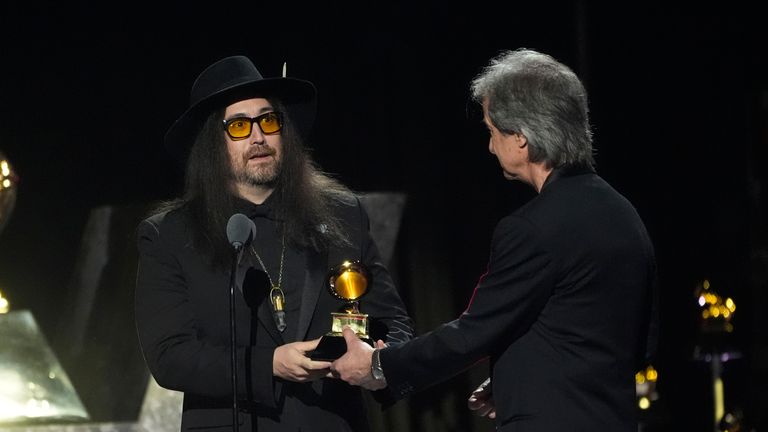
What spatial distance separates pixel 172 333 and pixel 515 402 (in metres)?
1.11

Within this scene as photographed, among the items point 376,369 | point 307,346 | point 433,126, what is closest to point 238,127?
point 307,346

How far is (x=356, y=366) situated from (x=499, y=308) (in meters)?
0.55

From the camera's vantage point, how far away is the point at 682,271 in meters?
7.66

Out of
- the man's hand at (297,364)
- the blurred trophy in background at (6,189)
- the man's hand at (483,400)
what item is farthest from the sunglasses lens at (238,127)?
the blurred trophy in background at (6,189)

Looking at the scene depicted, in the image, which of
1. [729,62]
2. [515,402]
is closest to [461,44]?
[729,62]

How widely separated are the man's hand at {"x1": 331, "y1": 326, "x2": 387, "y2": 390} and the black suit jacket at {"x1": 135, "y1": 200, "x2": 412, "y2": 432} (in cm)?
19

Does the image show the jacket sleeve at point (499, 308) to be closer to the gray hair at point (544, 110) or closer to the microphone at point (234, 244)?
the gray hair at point (544, 110)

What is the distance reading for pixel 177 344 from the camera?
138 inches

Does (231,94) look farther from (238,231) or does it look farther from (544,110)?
(544,110)

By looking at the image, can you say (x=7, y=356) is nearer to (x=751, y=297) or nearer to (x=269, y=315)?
(x=269, y=315)

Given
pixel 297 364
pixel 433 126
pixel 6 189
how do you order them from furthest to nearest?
1. pixel 433 126
2. pixel 6 189
3. pixel 297 364

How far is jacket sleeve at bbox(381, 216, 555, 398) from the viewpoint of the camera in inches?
119

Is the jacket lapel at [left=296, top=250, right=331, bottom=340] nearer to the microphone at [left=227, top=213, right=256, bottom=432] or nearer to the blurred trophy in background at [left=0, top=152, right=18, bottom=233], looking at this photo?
the microphone at [left=227, top=213, right=256, bottom=432]

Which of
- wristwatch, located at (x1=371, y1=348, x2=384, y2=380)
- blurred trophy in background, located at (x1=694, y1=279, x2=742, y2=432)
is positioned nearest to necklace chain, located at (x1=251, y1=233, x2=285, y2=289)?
wristwatch, located at (x1=371, y1=348, x2=384, y2=380)
